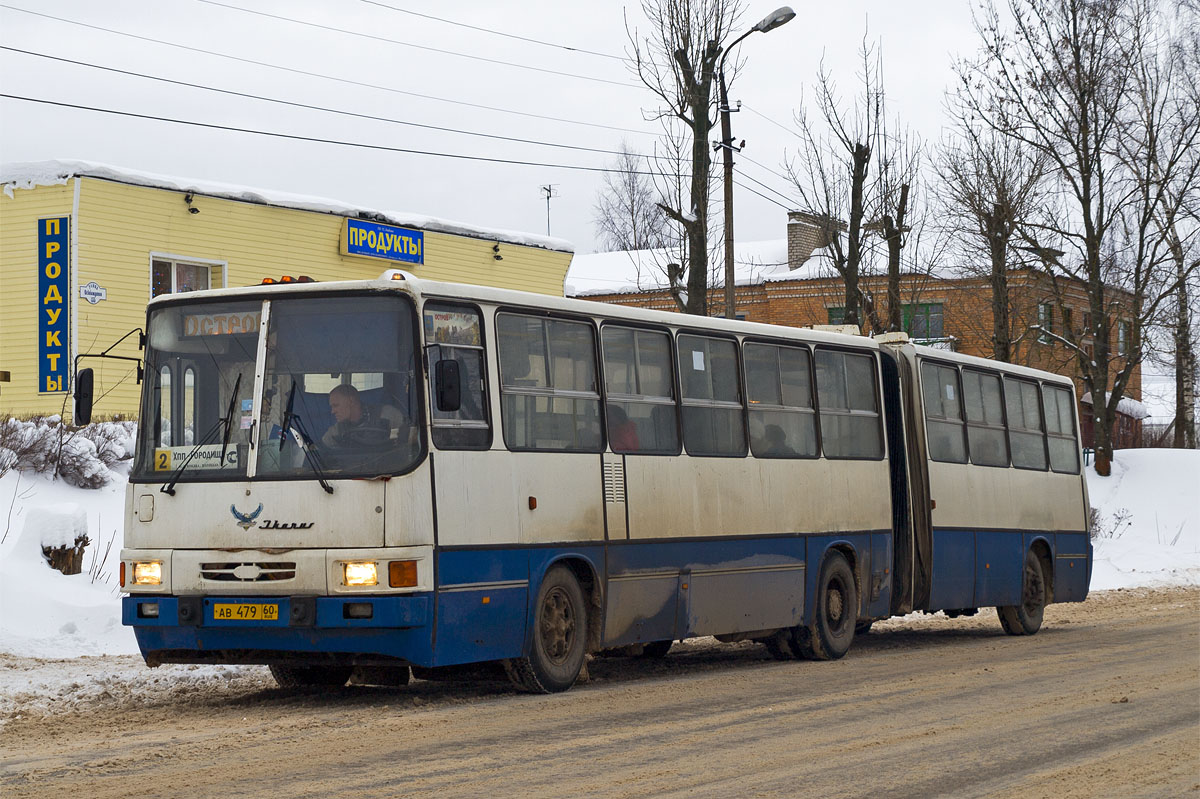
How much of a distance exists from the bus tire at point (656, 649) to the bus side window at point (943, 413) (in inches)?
147

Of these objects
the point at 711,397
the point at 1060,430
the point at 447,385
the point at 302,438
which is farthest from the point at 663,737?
the point at 1060,430

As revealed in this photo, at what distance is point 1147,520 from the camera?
35.8m

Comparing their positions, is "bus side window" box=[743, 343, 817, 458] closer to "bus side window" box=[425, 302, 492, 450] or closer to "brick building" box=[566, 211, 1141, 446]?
"bus side window" box=[425, 302, 492, 450]

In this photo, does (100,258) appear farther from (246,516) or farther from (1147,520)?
(1147,520)

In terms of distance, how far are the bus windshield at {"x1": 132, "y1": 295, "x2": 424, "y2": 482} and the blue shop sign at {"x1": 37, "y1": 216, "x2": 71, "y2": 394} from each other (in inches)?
668

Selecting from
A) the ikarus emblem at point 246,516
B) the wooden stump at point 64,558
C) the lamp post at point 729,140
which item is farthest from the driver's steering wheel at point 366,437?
the lamp post at point 729,140

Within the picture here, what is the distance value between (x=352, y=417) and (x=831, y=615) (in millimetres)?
6404

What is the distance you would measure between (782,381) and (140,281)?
54.2 feet

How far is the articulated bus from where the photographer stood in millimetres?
10484

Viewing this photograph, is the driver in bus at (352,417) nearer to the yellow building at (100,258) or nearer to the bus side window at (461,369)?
the bus side window at (461,369)

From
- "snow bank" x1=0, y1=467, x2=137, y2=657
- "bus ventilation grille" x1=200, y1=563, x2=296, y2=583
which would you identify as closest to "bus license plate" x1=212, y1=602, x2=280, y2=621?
"bus ventilation grille" x1=200, y1=563, x2=296, y2=583

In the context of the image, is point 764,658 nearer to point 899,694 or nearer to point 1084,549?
point 899,694

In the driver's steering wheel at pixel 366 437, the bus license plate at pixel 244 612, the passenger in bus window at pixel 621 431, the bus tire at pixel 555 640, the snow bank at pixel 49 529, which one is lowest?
the bus tire at pixel 555 640

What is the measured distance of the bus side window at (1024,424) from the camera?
19156 mm
